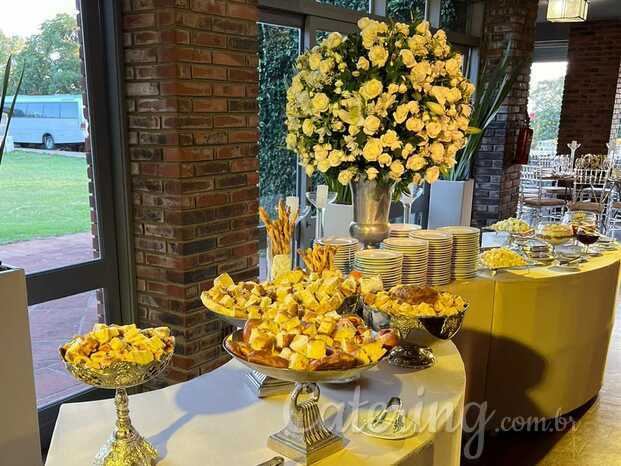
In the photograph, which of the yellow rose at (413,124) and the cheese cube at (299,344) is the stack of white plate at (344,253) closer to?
the yellow rose at (413,124)

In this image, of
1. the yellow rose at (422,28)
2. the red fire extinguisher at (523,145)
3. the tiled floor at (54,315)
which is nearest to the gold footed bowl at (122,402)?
the yellow rose at (422,28)

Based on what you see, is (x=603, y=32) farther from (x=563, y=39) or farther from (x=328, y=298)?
(x=328, y=298)

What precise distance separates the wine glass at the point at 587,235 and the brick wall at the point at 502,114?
285 centimetres

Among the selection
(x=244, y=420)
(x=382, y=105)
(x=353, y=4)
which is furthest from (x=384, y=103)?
(x=353, y=4)

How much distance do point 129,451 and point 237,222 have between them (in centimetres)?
175

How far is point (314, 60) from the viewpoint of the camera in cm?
201

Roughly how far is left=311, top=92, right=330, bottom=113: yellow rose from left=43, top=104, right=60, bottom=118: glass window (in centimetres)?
127

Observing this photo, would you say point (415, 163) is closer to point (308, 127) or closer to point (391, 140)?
point (391, 140)

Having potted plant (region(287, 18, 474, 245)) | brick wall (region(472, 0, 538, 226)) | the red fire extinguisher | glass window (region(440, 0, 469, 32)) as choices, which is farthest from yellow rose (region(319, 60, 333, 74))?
the red fire extinguisher

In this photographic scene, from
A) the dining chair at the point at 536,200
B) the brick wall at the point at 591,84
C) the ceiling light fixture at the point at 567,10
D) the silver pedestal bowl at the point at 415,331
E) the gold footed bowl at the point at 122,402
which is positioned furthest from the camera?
the brick wall at the point at 591,84

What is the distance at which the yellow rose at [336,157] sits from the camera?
2.02 meters

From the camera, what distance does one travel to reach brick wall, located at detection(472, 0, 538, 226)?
18.4 feet

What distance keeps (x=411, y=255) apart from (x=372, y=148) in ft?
1.47

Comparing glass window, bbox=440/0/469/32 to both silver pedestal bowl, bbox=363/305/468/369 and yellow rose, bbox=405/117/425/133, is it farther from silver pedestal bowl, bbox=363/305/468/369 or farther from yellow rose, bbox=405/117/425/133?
silver pedestal bowl, bbox=363/305/468/369
